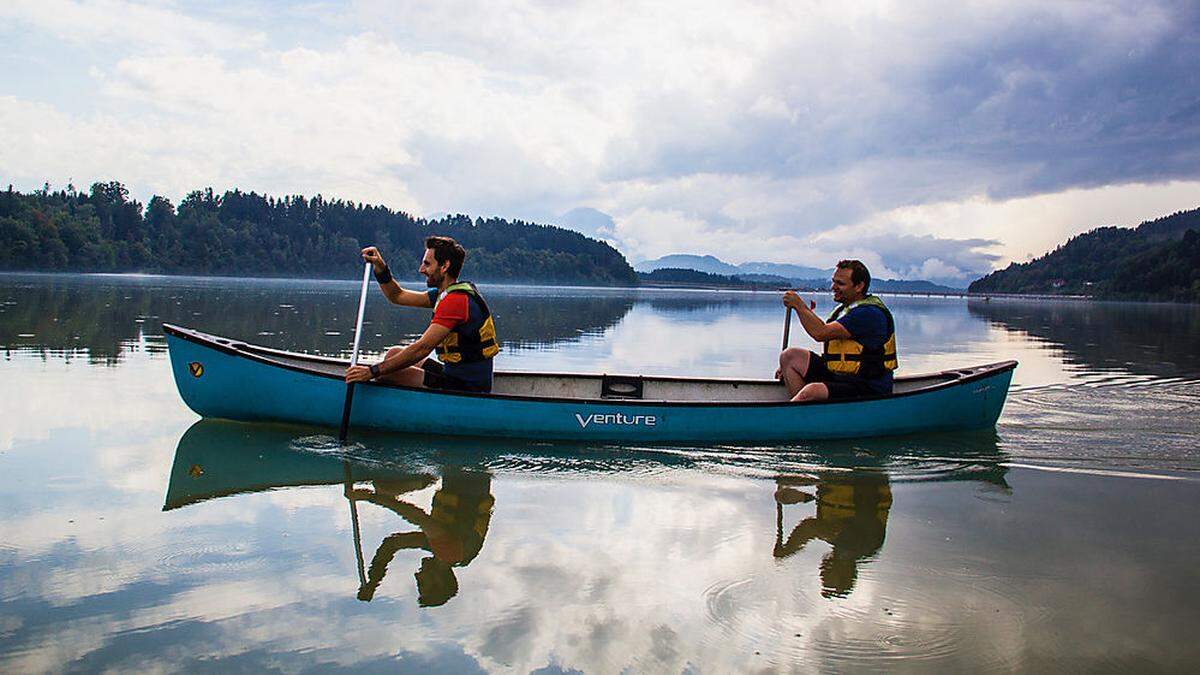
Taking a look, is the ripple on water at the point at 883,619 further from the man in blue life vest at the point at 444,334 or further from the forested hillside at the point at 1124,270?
the forested hillside at the point at 1124,270

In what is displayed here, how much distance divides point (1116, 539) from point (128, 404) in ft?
33.5

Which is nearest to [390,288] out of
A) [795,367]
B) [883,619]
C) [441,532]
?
[441,532]

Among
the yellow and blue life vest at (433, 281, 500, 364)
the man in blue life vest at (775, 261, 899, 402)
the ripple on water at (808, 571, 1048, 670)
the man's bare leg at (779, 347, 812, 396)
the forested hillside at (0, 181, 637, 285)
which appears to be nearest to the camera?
the ripple on water at (808, 571, 1048, 670)

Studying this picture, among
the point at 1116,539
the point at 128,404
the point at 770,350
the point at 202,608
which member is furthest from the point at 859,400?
the point at 770,350

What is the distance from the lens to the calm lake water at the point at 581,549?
432 centimetres

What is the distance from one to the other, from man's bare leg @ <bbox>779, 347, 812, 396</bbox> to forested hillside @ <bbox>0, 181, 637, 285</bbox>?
4300 inches

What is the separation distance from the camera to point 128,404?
34.6 ft

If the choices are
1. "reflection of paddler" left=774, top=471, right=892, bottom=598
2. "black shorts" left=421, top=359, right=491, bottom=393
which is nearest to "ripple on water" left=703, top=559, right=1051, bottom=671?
"reflection of paddler" left=774, top=471, right=892, bottom=598

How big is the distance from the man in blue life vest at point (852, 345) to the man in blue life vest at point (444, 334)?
3.25 meters

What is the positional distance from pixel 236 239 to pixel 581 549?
151 m

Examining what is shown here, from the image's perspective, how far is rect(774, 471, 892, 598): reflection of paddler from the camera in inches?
221

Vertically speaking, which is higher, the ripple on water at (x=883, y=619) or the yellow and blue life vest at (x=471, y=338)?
the yellow and blue life vest at (x=471, y=338)

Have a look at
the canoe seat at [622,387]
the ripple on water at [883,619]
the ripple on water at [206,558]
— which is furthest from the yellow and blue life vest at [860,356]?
the ripple on water at [206,558]

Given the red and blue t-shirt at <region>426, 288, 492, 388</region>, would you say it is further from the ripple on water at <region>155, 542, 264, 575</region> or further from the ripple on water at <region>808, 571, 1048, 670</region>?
the ripple on water at <region>808, 571, 1048, 670</region>
